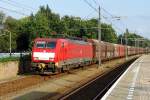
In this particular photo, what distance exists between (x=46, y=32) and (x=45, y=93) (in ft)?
199

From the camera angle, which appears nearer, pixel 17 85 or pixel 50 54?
pixel 17 85

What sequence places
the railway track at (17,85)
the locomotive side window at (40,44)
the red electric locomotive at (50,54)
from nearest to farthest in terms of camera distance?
the railway track at (17,85) < the red electric locomotive at (50,54) < the locomotive side window at (40,44)

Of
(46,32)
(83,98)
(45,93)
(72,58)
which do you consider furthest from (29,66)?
(46,32)

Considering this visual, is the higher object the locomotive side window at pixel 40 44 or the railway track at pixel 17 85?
the locomotive side window at pixel 40 44

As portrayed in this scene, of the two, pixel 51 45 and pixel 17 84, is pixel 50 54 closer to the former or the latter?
pixel 51 45

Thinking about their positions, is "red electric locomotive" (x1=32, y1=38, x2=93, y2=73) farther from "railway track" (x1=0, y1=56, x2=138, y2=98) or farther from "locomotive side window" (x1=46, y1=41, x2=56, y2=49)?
"railway track" (x1=0, y1=56, x2=138, y2=98)

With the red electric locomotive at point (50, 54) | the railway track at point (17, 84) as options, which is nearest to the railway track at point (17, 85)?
the railway track at point (17, 84)

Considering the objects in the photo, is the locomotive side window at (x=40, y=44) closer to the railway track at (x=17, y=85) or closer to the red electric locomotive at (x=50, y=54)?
the red electric locomotive at (x=50, y=54)

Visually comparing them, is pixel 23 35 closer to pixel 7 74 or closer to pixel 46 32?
pixel 46 32

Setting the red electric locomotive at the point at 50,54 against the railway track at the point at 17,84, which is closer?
the railway track at the point at 17,84

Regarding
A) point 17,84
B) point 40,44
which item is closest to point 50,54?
point 40,44

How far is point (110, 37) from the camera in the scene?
138 meters

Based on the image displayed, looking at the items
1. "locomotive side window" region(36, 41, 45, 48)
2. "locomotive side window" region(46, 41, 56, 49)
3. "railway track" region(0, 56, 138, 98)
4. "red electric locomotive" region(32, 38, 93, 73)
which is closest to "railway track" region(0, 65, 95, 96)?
"railway track" region(0, 56, 138, 98)

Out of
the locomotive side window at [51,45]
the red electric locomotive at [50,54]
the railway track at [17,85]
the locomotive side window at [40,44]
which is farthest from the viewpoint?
the locomotive side window at [40,44]
